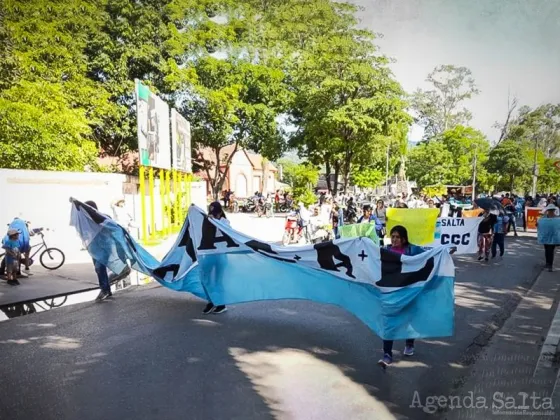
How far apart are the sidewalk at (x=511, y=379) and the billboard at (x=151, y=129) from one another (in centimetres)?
1039

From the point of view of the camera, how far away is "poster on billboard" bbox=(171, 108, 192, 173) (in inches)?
705

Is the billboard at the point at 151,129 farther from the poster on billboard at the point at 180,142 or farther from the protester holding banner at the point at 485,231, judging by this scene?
the protester holding banner at the point at 485,231

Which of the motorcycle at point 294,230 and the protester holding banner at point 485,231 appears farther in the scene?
the motorcycle at point 294,230

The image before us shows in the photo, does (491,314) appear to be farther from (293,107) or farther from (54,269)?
(293,107)

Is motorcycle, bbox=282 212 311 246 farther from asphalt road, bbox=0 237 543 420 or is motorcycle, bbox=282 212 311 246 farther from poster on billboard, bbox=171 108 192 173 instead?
asphalt road, bbox=0 237 543 420

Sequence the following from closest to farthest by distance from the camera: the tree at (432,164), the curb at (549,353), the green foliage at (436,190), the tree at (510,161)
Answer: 1. the curb at (549,353)
2. the green foliage at (436,190)
3. the tree at (432,164)
4. the tree at (510,161)

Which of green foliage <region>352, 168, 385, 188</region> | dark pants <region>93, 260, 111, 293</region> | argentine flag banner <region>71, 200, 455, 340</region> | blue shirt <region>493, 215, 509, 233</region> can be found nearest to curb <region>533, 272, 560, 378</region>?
argentine flag banner <region>71, 200, 455, 340</region>

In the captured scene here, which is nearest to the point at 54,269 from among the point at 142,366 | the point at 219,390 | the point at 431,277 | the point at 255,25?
the point at 142,366

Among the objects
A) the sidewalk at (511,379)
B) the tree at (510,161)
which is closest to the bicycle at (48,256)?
the sidewalk at (511,379)

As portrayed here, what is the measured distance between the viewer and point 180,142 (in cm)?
1908

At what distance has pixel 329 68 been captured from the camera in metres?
27.8

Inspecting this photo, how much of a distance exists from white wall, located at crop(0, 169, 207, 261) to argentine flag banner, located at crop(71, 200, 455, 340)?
17.6 ft

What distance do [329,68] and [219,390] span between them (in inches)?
1031

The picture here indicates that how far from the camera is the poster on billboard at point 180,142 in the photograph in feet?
58.7
